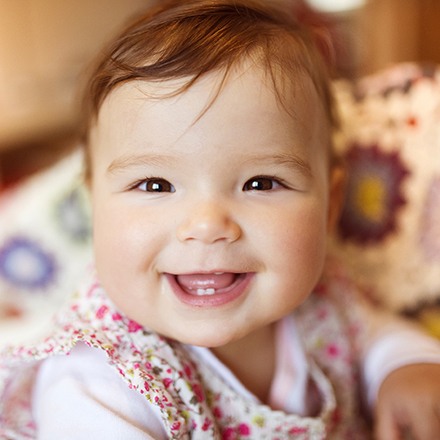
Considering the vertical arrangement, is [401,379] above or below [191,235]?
below

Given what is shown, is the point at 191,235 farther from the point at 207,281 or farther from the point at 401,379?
the point at 401,379

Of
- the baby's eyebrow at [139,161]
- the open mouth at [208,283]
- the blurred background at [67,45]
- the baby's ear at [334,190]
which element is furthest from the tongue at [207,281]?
the blurred background at [67,45]

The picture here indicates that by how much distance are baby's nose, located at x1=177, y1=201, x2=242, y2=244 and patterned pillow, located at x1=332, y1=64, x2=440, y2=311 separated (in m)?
0.42

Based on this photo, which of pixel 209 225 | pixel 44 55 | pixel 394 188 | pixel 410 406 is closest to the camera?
pixel 209 225

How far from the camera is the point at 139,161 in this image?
24.6 inches

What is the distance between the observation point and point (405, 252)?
0.94m

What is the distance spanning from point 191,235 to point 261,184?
101 millimetres

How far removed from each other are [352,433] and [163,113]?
488 mm

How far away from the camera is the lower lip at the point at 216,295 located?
24.4 inches

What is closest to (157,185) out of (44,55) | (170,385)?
(170,385)

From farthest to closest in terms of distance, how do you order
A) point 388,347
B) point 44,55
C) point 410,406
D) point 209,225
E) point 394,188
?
point 44,55 < point 394,188 < point 388,347 < point 410,406 < point 209,225

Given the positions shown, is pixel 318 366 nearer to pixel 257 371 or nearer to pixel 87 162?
pixel 257 371

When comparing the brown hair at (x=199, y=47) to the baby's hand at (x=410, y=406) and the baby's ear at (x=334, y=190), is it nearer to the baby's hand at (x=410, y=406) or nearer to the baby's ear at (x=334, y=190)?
the baby's ear at (x=334, y=190)

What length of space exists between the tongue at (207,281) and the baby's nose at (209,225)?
0.17 ft
